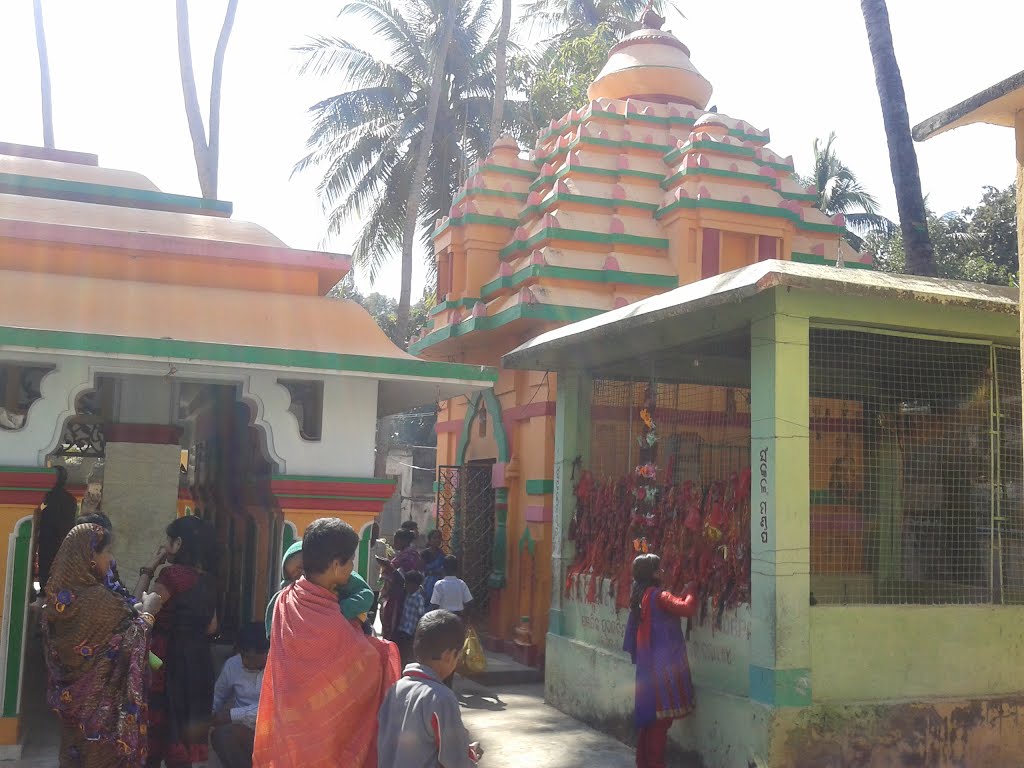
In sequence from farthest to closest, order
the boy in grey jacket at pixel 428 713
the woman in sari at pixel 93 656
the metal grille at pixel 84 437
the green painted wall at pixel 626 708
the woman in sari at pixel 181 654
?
the metal grille at pixel 84 437 < the green painted wall at pixel 626 708 < the woman in sari at pixel 181 654 < the woman in sari at pixel 93 656 < the boy in grey jacket at pixel 428 713

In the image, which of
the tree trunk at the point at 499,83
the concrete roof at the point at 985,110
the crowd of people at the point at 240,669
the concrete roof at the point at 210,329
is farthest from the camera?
the tree trunk at the point at 499,83

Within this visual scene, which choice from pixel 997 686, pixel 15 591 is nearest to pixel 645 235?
pixel 997 686

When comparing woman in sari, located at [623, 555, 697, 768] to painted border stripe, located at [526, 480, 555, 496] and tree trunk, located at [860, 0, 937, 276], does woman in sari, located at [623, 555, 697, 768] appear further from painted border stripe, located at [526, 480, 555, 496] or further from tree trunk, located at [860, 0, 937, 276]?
tree trunk, located at [860, 0, 937, 276]

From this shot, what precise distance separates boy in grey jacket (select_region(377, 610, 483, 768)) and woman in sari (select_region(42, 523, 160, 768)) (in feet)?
6.42

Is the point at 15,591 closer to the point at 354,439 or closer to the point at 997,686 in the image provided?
the point at 354,439

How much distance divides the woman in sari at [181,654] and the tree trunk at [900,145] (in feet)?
24.0

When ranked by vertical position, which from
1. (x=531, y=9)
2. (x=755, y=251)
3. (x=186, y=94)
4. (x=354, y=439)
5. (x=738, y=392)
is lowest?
(x=354, y=439)

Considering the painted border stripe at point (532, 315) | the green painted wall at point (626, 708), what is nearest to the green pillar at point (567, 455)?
the green painted wall at point (626, 708)

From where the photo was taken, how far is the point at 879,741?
19.3 feet

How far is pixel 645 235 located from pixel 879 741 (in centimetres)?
708

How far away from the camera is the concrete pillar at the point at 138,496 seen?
855 centimetres

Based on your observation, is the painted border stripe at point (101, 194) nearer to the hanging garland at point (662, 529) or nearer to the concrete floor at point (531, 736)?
the hanging garland at point (662, 529)

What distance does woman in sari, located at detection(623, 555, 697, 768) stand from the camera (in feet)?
20.2

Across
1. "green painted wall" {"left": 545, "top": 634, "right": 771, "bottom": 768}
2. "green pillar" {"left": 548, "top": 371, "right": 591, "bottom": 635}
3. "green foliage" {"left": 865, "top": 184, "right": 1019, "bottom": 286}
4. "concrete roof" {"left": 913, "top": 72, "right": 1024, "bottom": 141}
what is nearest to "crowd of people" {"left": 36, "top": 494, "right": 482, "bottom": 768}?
"green painted wall" {"left": 545, "top": 634, "right": 771, "bottom": 768}
